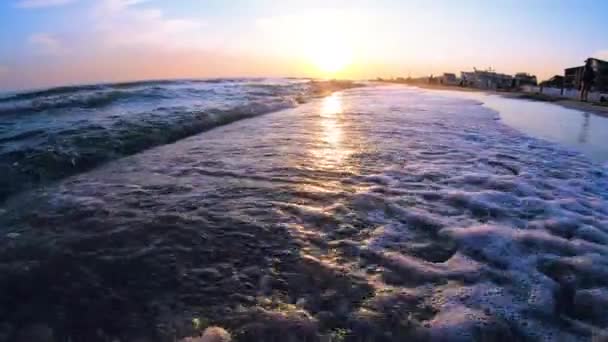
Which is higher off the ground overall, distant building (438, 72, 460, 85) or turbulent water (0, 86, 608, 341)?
distant building (438, 72, 460, 85)

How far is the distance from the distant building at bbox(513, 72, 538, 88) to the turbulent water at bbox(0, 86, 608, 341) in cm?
4650

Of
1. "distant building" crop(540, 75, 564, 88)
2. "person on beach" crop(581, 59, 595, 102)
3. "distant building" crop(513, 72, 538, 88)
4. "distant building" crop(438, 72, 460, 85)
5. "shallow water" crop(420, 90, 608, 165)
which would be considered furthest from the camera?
"distant building" crop(438, 72, 460, 85)

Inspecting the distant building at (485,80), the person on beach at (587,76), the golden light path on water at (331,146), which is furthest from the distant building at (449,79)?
the golden light path on water at (331,146)

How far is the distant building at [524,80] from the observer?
4919 centimetres

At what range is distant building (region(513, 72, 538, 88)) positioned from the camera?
4919 cm

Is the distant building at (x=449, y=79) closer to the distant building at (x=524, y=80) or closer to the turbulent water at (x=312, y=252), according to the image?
the distant building at (x=524, y=80)

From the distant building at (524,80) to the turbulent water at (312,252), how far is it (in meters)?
46.5

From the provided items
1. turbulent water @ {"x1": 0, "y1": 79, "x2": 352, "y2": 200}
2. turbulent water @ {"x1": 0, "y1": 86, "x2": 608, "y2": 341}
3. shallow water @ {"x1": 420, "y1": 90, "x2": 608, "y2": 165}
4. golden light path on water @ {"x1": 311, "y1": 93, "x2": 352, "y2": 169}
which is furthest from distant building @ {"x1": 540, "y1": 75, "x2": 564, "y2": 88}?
turbulent water @ {"x1": 0, "y1": 86, "x2": 608, "y2": 341}

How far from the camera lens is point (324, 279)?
3734 millimetres

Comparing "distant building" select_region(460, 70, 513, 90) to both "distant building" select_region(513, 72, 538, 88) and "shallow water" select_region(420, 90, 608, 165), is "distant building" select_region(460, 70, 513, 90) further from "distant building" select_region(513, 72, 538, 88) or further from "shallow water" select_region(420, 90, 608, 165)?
"shallow water" select_region(420, 90, 608, 165)

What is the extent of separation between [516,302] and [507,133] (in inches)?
397

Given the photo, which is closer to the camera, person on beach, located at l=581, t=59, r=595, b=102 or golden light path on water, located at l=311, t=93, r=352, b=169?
golden light path on water, located at l=311, t=93, r=352, b=169

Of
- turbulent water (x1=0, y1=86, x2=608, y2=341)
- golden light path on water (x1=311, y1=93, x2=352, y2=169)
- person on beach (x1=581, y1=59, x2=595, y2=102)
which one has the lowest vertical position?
turbulent water (x1=0, y1=86, x2=608, y2=341)

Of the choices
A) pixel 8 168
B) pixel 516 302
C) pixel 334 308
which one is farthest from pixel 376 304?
pixel 8 168
